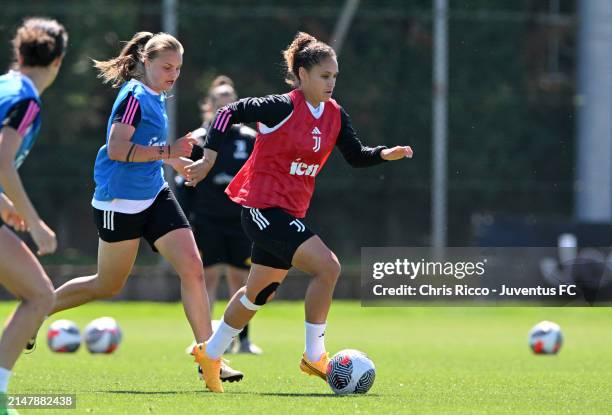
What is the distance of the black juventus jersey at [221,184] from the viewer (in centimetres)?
1201

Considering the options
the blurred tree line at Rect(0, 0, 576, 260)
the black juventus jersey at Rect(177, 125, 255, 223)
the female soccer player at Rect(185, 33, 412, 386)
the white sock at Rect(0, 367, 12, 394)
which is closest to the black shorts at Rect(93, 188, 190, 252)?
the female soccer player at Rect(185, 33, 412, 386)

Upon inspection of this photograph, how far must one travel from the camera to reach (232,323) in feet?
26.8

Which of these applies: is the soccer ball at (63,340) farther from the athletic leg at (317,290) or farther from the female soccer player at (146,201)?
the athletic leg at (317,290)

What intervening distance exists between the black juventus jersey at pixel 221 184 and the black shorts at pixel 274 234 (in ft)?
12.2

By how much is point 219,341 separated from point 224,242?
418cm

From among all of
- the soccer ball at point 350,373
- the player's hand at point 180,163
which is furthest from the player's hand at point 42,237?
the player's hand at point 180,163

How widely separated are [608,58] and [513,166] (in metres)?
2.39

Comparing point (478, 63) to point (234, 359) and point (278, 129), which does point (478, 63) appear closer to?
point (234, 359)

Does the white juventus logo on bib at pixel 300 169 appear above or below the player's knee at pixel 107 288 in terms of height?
above

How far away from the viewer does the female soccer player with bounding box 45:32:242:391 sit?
8188 mm

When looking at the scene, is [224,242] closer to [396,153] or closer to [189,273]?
[189,273]

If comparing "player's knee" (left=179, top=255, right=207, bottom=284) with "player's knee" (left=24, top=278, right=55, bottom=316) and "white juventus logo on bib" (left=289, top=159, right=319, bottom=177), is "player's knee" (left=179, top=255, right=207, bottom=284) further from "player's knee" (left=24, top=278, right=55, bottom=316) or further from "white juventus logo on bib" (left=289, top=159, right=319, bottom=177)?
"player's knee" (left=24, top=278, right=55, bottom=316)

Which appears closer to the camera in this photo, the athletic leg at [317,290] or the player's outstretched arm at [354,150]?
the athletic leg at [317,290]

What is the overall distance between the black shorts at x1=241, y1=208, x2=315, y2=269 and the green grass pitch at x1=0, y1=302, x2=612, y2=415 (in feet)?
2.72
